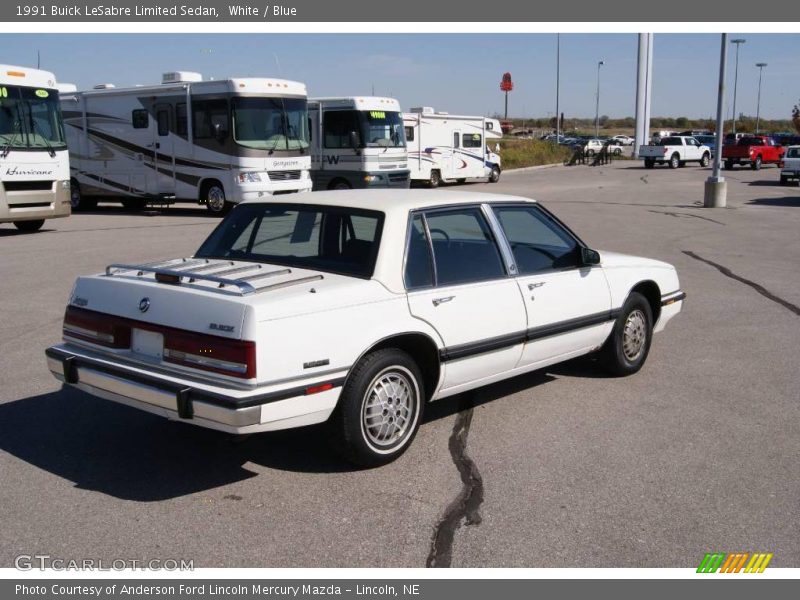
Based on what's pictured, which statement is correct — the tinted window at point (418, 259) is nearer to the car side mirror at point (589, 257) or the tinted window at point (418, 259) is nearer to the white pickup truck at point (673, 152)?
the car side mirror at point (589, 257)

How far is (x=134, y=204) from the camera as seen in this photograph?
2569 centimetres

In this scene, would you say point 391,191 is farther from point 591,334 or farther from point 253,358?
point 253,358

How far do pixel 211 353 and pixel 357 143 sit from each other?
21.4 metres

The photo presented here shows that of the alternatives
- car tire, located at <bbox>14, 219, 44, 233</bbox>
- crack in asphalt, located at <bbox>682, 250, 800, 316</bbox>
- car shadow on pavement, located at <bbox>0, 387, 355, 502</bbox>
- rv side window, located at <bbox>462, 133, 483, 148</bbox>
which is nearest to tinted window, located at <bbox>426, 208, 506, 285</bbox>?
car shadow on pavement, located at <bbox>0, 387, 355, 502</bbox>

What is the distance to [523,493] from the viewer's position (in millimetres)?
4781

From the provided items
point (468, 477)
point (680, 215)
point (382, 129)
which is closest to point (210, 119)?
point (382, 129)

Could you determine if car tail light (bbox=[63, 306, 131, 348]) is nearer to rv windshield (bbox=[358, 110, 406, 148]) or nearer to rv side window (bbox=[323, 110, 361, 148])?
rv windshield (bbox=[358, 110, 406, 148])

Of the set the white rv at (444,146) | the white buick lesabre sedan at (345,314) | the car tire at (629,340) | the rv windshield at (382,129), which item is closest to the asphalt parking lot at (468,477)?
the car tire at (629,340)

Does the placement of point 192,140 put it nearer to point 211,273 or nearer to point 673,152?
point 211,273

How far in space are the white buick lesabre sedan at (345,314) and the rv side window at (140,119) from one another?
1762cm

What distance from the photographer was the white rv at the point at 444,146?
107ft

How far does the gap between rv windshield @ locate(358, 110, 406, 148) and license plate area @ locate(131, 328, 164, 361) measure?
20944 mm

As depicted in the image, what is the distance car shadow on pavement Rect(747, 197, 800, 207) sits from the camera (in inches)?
1036

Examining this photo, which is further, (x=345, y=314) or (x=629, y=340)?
(x=629, y=340)
